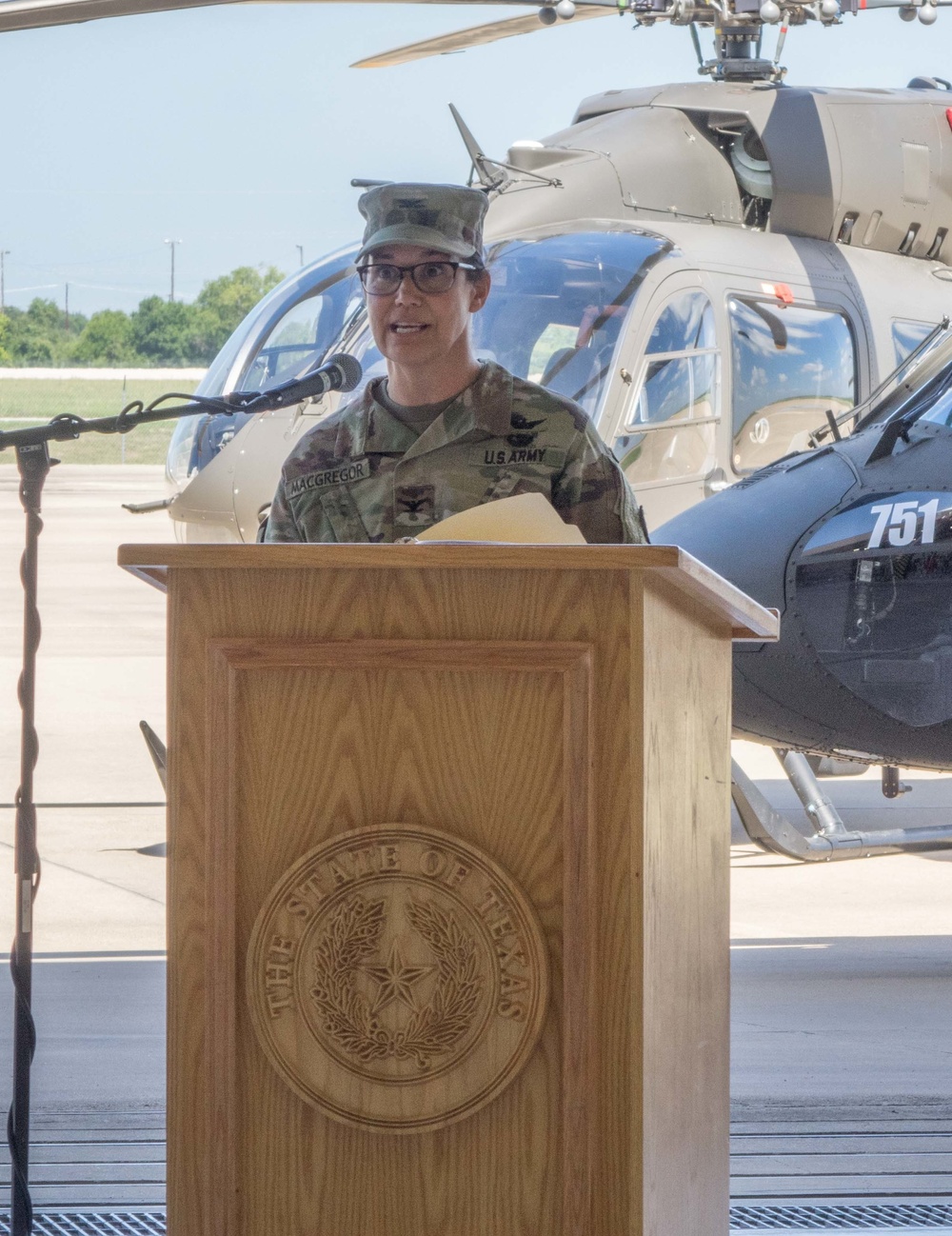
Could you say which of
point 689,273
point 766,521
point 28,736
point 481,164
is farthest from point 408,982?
point 481,164

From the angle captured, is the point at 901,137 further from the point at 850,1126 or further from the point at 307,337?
the point at 850,1126

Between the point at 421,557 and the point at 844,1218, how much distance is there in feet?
5.74

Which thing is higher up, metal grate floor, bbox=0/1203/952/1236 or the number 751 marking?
the number 751 marking

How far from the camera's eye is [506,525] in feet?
5.56

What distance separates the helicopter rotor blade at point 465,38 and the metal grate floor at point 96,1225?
5.88 metres

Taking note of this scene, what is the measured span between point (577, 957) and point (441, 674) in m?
0.28

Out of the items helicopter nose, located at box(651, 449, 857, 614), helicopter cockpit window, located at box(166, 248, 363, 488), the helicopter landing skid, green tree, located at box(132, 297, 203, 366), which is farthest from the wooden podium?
green tree, located at box(132, 297, 203, 366)

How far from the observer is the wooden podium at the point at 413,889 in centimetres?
151

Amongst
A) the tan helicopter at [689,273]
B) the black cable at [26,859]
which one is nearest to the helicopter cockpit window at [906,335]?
the tan helicopter at [689,273]

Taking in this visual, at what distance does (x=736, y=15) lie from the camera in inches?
301

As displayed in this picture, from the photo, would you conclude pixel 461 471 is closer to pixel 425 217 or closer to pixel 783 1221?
pixel 425 217

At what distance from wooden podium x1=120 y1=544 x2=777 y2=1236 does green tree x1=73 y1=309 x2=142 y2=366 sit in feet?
33.1

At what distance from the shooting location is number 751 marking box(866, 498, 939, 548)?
397 cm

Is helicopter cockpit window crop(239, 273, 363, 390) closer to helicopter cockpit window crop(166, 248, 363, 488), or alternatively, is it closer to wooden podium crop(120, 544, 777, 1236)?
helicopter cockpit window crop(166, 248, 363, 488)
